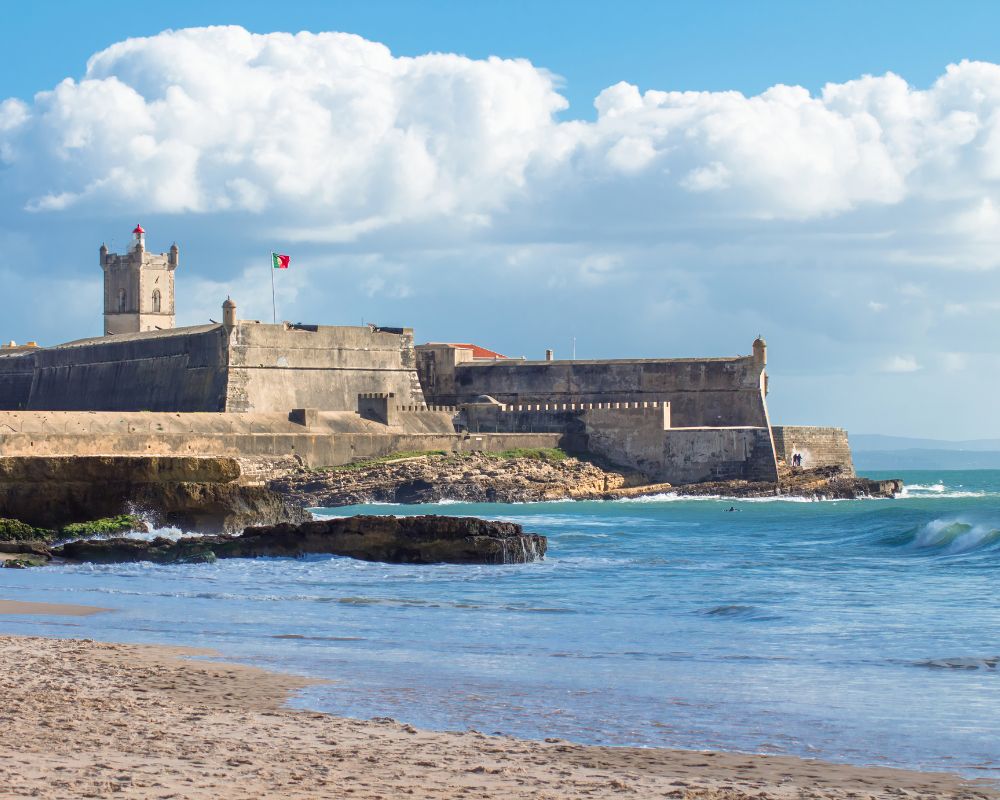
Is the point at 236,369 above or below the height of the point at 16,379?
below

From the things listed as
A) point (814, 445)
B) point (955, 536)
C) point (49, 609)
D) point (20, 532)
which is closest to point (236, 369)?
point (814, 445)

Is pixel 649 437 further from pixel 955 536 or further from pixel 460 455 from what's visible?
pixel 955 536

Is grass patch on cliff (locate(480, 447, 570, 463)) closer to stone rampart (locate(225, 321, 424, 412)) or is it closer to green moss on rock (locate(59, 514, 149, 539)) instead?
stone rampart (locate(225, 321, 424, 412))

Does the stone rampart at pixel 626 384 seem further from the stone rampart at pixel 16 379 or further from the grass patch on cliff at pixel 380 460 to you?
the stone rampart at pixel 16 379

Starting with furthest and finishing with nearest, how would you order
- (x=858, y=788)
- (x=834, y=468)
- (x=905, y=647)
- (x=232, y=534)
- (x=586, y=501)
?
1. (x=834, y=468)
2. (x=586, y=501)
3. (x=232, y=534)
4. (x=905, y=647)
5. (x=858, y=788)

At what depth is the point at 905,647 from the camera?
1009 centimetres

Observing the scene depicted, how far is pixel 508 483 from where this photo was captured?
38250 millimetres

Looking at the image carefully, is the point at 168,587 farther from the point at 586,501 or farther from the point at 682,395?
the point at 682,395

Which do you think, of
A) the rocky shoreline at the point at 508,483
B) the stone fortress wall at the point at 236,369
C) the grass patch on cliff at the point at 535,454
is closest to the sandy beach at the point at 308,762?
the rocky shoreline at the point at 508,483

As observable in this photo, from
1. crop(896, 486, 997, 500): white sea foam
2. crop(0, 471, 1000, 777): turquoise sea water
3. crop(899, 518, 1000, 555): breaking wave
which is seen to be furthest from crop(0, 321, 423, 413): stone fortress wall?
crop(899, 518, 1000, 555): breaking wave

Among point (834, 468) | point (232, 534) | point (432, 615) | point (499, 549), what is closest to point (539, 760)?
point (432, 615)

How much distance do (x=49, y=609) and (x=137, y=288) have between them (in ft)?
147

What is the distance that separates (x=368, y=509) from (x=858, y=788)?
90.9 feet

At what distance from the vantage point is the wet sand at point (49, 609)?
11938 millimetres
